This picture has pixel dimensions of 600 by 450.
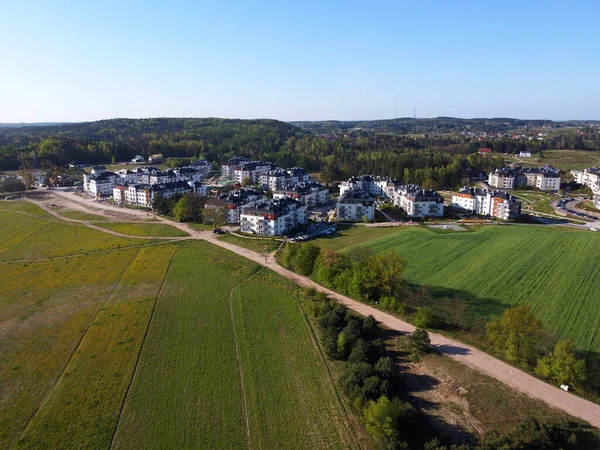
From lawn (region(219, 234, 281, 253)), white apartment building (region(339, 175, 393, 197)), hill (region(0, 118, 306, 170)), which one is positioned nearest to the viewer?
lawn (region(219, 234, 281, 253))

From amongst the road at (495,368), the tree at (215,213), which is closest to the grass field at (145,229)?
the tree at (215,213)

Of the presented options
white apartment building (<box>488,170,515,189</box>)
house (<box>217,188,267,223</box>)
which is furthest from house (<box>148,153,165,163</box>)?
white apartment building (<box>488,170,515,189</box>)

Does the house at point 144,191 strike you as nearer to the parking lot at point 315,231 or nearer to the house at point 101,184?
the house at point 101,184

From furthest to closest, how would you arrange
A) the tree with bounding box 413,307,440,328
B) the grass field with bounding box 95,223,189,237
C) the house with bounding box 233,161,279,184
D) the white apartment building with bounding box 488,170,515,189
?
1. the house with bounding box 233,161,279,184
2. the white apartment building with bounding box 488,170,515,189
3. the grass field with bounding box 95,223,189,237
4. the tree with bounding box 413,307,440,328

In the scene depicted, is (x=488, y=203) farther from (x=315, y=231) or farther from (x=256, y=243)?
(x=256, y=243)

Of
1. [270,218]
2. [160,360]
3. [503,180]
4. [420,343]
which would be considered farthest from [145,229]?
[503,180]

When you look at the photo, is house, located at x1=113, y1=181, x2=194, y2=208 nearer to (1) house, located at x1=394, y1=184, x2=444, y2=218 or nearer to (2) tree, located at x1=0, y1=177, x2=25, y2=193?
(2) tree, located at x1=0, y1=177, x2=25, y2=193
